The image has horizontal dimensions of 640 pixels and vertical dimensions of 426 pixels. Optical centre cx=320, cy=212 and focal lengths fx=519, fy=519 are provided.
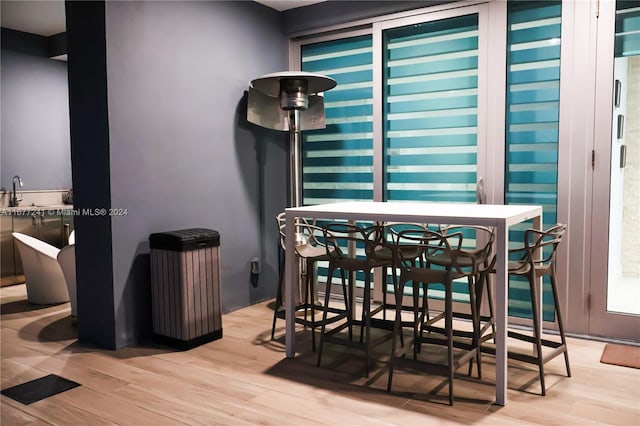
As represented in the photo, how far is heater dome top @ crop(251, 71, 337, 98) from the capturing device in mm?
3869

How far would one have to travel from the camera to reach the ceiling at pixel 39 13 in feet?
15.7

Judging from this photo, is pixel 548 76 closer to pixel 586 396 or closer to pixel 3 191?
pixel 586 396

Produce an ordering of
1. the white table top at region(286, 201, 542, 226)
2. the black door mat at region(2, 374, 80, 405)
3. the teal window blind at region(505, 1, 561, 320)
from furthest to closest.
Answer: the teal window blind at region(505, 1, 561, 320), the black door mat at region(2, 374, 80, 405), the white table top at region(286, 201, 542, 226)

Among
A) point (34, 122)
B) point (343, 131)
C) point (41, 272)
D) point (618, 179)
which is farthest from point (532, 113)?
point (34, 122)

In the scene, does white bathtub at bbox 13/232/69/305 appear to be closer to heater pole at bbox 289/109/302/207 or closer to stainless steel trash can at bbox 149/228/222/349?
stainless steel trash can at bbox 149/228/222/349

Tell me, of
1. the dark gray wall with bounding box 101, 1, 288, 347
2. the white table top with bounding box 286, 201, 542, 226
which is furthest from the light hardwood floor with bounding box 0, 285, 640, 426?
the white table top with bounding box 286, 201, 542, 226

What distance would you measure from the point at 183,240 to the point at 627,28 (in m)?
3.23

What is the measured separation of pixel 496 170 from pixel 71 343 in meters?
3.35

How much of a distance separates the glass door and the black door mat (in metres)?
3.43

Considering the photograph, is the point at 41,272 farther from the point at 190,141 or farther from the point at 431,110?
the point at 431,110

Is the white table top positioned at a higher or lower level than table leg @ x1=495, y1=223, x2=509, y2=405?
higher

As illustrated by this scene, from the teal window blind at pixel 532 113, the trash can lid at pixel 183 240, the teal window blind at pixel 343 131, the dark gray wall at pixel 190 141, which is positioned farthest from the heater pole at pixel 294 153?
the teal window blind at pixel 532 113

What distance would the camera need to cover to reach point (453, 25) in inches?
162

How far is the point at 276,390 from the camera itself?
2.83 meters
